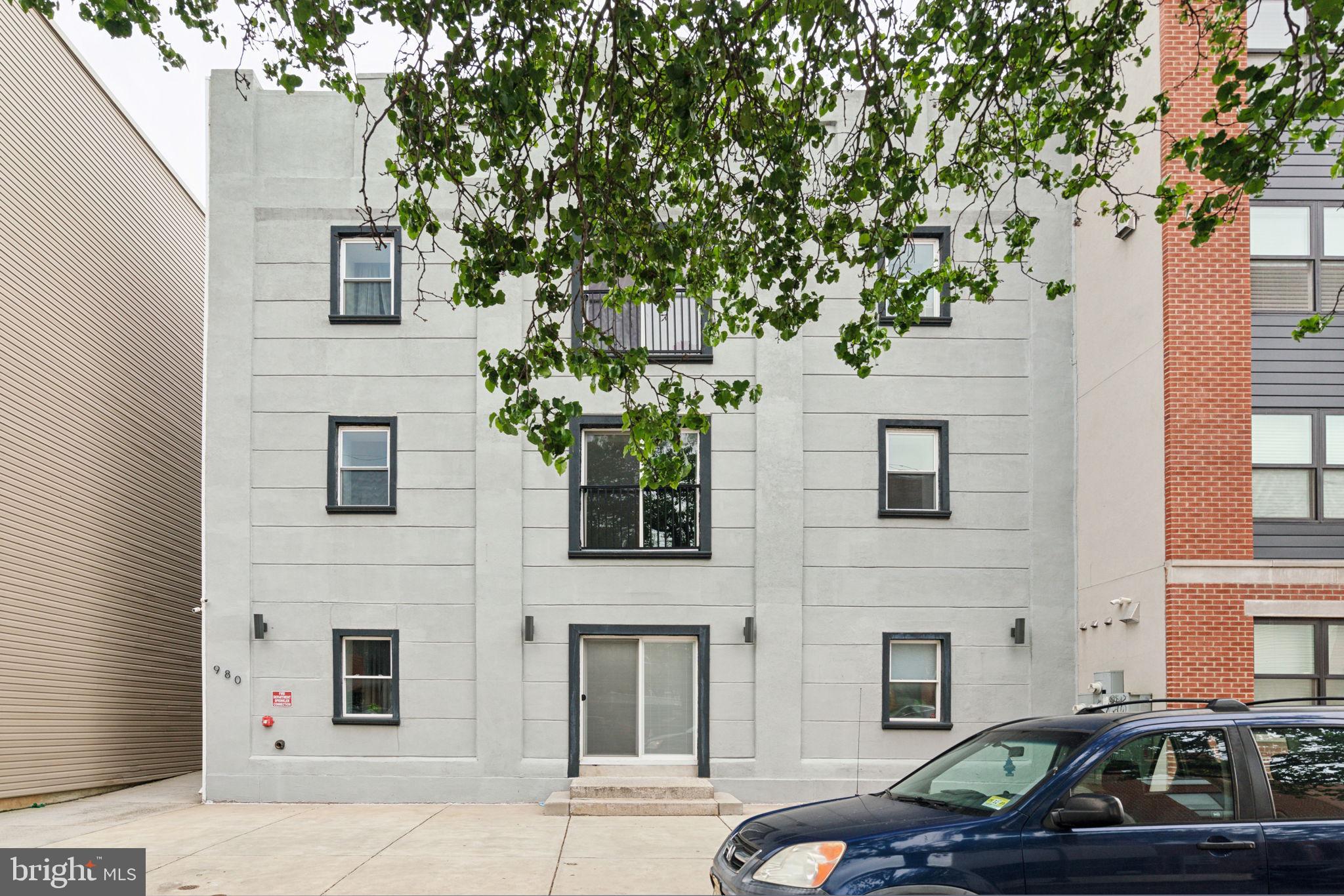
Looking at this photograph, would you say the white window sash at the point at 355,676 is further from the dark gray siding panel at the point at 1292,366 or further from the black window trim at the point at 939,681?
the dark gray siding panel at the point at 1292,366

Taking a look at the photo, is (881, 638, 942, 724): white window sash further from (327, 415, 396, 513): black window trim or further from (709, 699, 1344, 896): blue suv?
(709, 699, 1344, 896): blue suv

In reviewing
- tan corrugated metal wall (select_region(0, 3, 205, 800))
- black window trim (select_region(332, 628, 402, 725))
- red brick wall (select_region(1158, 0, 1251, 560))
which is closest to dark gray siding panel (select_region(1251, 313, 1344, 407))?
red brick wall (select_region(1158, 0, 1251, 560))

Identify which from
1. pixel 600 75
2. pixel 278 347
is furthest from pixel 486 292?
pixel 278 347

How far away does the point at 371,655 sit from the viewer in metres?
14.4

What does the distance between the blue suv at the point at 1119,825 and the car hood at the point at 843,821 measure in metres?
0.02

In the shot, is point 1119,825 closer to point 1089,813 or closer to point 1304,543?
point 1089,813

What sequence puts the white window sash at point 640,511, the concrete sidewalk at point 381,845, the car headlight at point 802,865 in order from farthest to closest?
the white window sash at point 640,511 → the concrete sidewalk at point 381,845 → the car headlight at point 802,865

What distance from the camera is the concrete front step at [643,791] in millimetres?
13414

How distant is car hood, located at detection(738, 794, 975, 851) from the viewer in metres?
5.43

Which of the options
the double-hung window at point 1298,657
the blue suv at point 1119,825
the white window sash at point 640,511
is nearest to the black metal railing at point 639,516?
the white window sash at point 640,511

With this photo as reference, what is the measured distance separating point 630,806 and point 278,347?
786 cm

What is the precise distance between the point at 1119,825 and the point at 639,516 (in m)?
9.75

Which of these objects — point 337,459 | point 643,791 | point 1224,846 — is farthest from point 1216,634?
point 337,459

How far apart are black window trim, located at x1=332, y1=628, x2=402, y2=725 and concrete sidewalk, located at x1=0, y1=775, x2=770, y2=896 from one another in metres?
1.08
